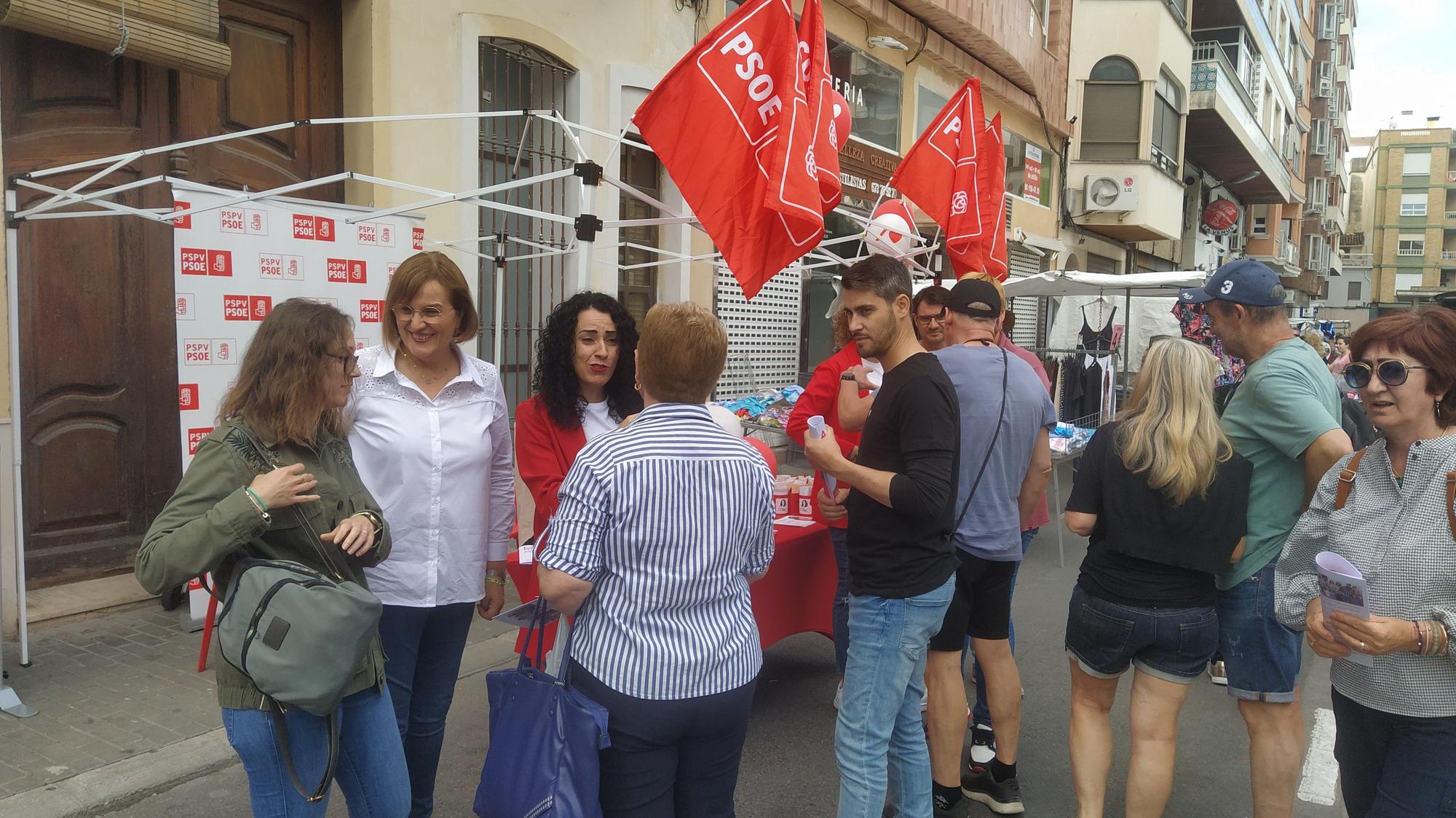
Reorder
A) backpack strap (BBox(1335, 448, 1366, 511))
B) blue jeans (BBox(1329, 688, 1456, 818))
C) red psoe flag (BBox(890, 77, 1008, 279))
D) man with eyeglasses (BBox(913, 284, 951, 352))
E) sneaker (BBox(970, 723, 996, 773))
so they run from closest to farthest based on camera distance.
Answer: blue jeans (BBox(1329, 688, 1456, 818))
backpack strap (BBox(1335, 448, 1366, 511))
sneaker (BBox(970, 723, 996, 773))
man with eyeglasses (BBox(913, 284, 951, 352))
red psoe flag (BBox(890, 77, 1008, 279))

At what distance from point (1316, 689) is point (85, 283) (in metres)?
7.09

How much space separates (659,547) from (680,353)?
426mm

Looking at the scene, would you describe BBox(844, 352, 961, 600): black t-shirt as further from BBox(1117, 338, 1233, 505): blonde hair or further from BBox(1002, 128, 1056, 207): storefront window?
BBox(1002, 128, 1056, 207): storefront window

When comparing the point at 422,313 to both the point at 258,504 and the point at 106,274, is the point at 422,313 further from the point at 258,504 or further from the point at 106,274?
the point at 106,274

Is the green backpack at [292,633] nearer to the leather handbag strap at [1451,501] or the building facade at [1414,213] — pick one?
the leather handbag strap at [1451,501]

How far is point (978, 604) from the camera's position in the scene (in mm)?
3592

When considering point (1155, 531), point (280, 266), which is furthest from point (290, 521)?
point (280, 266)

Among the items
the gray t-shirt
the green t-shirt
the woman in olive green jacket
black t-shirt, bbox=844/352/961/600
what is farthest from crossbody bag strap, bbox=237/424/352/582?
the green t-shirt

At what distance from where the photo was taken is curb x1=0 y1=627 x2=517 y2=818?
11.1ft

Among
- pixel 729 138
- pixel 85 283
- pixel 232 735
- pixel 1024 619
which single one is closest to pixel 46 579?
pixel 85 283

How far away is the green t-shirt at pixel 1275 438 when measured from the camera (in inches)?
119

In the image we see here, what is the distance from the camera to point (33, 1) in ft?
15.1

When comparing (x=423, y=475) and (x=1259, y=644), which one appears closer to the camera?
(x=423, y=475)

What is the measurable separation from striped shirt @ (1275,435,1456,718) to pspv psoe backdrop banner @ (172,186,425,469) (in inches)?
168
